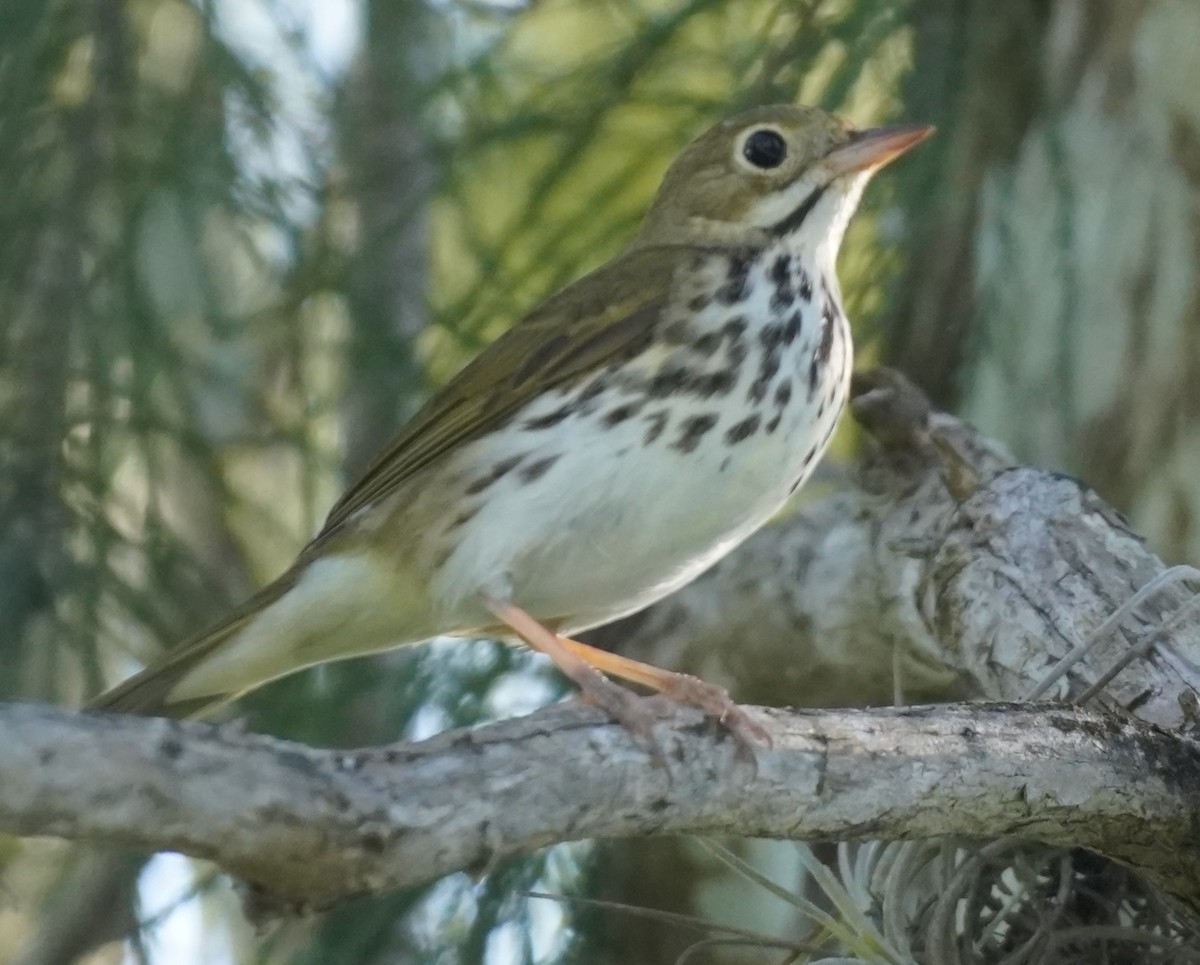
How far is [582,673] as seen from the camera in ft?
9.68

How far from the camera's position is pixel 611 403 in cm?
317

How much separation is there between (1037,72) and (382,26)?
4.22 ft

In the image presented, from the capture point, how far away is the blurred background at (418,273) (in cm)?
337

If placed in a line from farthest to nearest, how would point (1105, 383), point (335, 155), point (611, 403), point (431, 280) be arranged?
point (431, 280) → point (1105, 383) → point (335, 155) → point (611, 403)

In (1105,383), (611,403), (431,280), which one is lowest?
(1105,383)

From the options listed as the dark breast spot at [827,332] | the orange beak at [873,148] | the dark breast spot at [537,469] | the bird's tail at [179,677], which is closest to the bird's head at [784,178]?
the orange beak at [873,148]

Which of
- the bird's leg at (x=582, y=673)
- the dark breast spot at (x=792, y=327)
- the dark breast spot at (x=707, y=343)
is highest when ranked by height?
the dark breast spot at (x=707, y=343)

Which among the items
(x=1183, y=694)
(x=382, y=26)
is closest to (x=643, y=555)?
(x=1183, y=694)

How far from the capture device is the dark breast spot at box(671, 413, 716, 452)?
122 inches

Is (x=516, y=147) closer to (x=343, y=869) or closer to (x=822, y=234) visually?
(x=822, y=234)

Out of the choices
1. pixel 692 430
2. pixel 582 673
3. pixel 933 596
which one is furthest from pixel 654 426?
pixel 933 596

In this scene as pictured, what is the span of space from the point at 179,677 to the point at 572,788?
46.4 inches

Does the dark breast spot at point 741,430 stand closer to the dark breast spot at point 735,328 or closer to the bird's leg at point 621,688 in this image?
the dark breast spot at point 735,328

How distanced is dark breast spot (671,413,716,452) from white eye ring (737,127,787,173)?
65 cm
